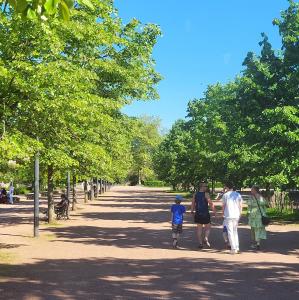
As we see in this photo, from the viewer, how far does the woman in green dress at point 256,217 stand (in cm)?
1373

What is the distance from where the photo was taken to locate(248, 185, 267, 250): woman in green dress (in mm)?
13727

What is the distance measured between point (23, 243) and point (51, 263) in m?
4.00

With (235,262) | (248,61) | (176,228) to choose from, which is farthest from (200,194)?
(248,61)

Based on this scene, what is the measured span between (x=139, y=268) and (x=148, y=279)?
4.10 ft

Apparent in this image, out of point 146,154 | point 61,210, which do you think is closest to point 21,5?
point 61,210

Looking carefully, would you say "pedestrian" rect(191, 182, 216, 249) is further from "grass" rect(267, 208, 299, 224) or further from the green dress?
"grass" rect(267, 208, 299, 224)

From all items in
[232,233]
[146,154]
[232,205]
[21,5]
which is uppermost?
[146,154]

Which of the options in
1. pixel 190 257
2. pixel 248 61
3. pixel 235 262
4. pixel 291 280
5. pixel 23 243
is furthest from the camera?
pixel 248 61

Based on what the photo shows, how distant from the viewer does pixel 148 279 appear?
30.6 feet

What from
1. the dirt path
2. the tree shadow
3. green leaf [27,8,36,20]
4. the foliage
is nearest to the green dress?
the dirt path

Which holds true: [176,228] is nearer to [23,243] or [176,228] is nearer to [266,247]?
Result: [266,247]

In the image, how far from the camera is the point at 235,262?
11.3 metres

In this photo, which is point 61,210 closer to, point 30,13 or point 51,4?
point 30,13

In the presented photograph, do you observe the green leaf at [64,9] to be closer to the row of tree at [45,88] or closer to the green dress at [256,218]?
the row of tree at [45,88]
